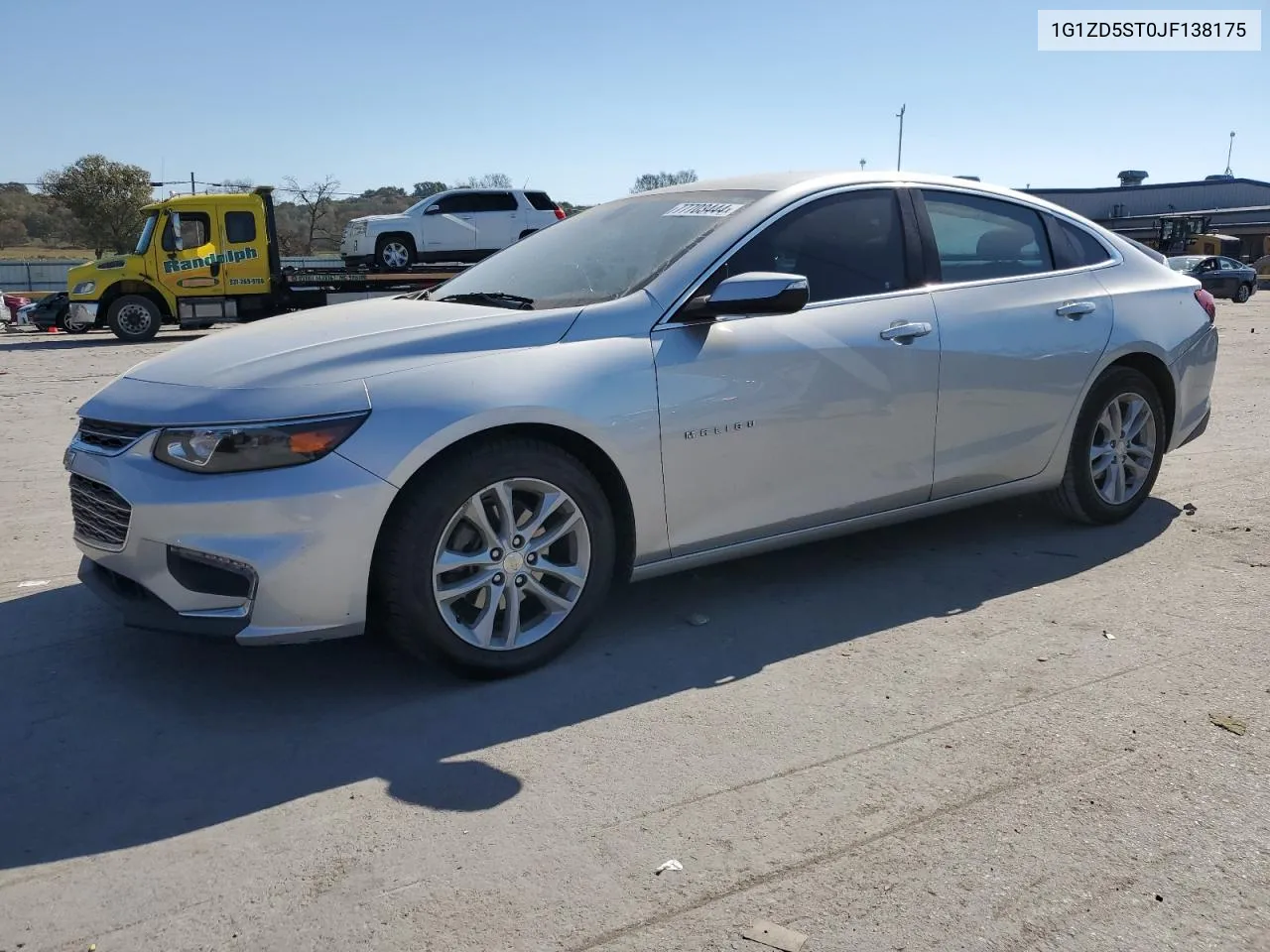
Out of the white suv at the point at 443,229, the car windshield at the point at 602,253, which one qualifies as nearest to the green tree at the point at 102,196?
the white suv at the point at 443,229

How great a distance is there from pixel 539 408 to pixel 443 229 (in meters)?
19.8

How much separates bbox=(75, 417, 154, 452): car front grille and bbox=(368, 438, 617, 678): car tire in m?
0.84

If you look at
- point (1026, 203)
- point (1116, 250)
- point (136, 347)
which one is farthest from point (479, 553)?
point (136, 347)

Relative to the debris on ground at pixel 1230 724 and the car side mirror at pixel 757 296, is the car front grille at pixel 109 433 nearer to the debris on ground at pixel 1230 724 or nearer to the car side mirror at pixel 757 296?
the car side mirror at pixel 757 296

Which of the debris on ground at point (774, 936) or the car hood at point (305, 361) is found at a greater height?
the car hood at point (305, 361)

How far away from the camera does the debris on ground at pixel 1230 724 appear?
10.5 feet

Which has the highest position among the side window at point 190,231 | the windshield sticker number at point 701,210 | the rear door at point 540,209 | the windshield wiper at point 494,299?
the rear door at point 540,209

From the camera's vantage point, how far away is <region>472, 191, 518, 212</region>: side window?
2269 centimetres

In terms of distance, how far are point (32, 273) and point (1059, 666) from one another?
53.5 m

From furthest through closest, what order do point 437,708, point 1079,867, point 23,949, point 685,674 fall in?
point 685,674
point 437,708
point 1079,867
point 23,949

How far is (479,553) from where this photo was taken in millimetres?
3518

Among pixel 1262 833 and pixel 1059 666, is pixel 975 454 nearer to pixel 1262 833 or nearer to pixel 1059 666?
pixel 1059 666

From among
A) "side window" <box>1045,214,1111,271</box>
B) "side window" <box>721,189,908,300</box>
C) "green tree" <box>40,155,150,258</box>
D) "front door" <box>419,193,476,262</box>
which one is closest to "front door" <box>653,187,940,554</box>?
"side window" <box>721,189,908,300</box>

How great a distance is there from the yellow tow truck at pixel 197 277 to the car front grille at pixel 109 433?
16.2 meters
